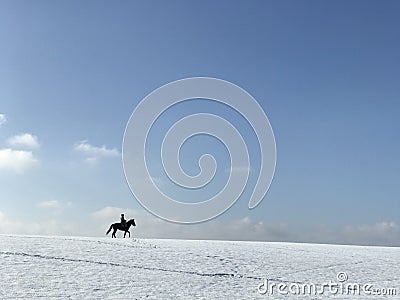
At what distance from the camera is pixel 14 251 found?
2281 centimetres

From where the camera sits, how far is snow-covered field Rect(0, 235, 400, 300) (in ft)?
57.1

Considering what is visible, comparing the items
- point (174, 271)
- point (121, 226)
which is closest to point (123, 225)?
point (121, 226)

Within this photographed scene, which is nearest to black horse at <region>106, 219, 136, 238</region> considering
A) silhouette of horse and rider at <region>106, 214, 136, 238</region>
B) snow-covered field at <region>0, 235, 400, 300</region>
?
silhouette of horse and rider at <region>106, 214, 136, 238</region>

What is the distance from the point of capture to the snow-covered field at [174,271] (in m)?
17.4

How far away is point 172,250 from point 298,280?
7492 millimetres

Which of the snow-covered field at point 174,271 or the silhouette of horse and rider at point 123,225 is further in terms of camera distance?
the silhouette of horse and rider at point 123,225

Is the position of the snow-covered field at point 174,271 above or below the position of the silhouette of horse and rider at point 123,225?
below

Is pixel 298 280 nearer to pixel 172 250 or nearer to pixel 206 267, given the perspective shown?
pixel 206 267

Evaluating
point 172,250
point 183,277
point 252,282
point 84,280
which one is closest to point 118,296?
point 84,280

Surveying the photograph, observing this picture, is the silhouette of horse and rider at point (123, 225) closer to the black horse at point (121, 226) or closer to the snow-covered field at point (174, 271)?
the black horse at point (121, 226)

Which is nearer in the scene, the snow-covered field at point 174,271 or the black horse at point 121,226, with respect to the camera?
the snow-covered field at point 174,271

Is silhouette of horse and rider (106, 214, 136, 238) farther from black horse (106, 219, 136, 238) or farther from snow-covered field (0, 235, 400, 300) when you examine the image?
snow-covered field (0, 235, 400, 300)

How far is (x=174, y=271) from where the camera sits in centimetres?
2069

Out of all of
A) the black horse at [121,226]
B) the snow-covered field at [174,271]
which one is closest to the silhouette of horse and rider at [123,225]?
the black horse at [121,226]
